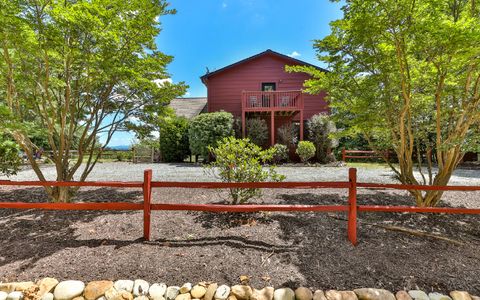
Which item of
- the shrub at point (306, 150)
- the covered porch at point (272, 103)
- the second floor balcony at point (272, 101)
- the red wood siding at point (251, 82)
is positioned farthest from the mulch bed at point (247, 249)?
the red wood siding at point (251, 82)

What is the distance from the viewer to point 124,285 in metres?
2.48

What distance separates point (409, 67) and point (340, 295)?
3.66 meters

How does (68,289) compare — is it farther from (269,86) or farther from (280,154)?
(269,86)

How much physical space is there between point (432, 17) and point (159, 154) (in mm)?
14054

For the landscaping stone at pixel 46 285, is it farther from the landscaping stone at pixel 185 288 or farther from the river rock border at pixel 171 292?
the landscaping stone at pixel 185 288

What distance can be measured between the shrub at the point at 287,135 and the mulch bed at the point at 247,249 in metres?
9.73

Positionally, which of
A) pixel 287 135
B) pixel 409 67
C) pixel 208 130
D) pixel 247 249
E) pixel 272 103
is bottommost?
pixel 247 249

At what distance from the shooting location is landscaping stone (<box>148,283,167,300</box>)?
2414 millimetres

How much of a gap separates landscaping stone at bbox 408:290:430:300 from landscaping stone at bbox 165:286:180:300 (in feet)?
7.64

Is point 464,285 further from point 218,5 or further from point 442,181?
point 218,5

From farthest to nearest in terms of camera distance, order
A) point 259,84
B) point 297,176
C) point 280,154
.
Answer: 1. point 259,84
2. point 280,154
3. point 297,176

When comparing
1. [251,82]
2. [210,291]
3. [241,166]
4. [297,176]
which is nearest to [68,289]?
[210,291]

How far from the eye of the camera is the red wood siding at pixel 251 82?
48.8 feet

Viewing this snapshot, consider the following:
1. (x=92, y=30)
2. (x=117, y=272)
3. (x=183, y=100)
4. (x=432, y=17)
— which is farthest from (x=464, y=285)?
(x=183, y=100)
